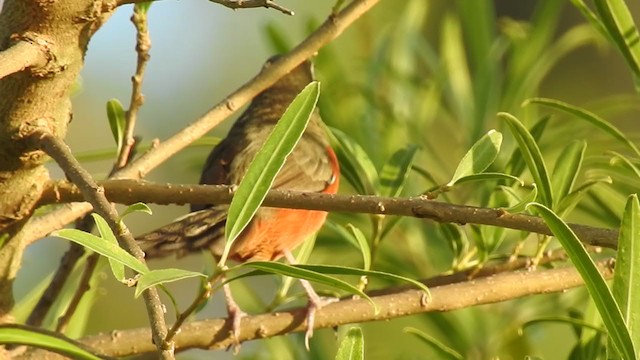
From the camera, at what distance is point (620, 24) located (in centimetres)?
181

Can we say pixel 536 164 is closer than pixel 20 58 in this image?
No

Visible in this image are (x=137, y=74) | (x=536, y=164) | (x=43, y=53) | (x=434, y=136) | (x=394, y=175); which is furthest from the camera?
(x=434, y=136)

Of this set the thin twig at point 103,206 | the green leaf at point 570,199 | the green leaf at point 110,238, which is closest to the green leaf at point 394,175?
the green leaf at point 570,199

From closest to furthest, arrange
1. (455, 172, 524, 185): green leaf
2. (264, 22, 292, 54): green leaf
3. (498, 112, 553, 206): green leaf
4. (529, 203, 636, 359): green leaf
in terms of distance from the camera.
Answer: (529, 203, 636, 359): green leaf, (455, 172, 524, 185): green leaf, (498, 112, 553, 206): green leaf, (264, 22, 292, 54): green leaf

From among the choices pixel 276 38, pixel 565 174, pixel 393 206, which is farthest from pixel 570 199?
pixel 276 38

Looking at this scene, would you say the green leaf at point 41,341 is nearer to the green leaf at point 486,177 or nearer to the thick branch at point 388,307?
the thick branch at point 388,307

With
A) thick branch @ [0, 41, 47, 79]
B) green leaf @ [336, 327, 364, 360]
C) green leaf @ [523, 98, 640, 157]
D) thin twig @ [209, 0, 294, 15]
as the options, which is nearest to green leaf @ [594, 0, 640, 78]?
green leaf @ [523, 98, 640, 157]

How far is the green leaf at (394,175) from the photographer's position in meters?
1.95

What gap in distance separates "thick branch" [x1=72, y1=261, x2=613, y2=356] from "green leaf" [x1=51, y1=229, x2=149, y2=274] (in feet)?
1.77

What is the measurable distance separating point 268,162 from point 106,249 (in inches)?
8.6

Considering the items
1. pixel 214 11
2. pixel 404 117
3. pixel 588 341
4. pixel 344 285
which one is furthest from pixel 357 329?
pixel 214 11

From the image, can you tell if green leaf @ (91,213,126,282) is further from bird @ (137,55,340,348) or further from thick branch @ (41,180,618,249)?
bird @ (137,55,340,348)

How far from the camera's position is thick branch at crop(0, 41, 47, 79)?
129 centimetres

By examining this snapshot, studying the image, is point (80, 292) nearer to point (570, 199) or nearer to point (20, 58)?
point (20, 58)
